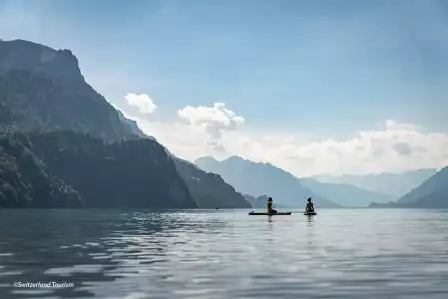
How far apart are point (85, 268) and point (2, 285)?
21.9 feet

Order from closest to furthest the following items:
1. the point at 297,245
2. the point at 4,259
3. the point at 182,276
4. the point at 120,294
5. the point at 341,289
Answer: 1. the point at 120,294
2. the point at 341,289
3. the point at 182,276
4. the point at 4,259
5. the point at 297,245

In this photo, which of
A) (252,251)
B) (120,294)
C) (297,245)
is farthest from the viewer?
(297,245)

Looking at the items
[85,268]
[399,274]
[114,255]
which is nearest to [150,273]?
[85,268]

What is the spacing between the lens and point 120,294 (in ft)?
77.4

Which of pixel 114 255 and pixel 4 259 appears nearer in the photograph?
pixel 4 259

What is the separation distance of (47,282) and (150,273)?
225 inches

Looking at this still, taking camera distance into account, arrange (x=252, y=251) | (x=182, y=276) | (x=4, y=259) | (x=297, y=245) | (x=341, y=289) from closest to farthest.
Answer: (x=341, y=289) < (x=182, y=276) < (x=4, y=259) < (x=252, y=251) < (x=297, y=245)

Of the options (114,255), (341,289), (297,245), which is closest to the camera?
(341,289)

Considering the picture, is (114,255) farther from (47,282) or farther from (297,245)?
(297,245)

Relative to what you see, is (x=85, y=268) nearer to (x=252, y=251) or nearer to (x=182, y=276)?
(x=182, y=276)

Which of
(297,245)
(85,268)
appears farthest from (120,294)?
(297,245)

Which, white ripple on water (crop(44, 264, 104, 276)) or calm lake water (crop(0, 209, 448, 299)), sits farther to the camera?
white ripple on water (crop(44, 264, 104, 276))

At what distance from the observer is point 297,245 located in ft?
163

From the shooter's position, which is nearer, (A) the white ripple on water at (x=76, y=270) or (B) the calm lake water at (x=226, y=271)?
(B) the calm lake water at (x=226, y=271)
